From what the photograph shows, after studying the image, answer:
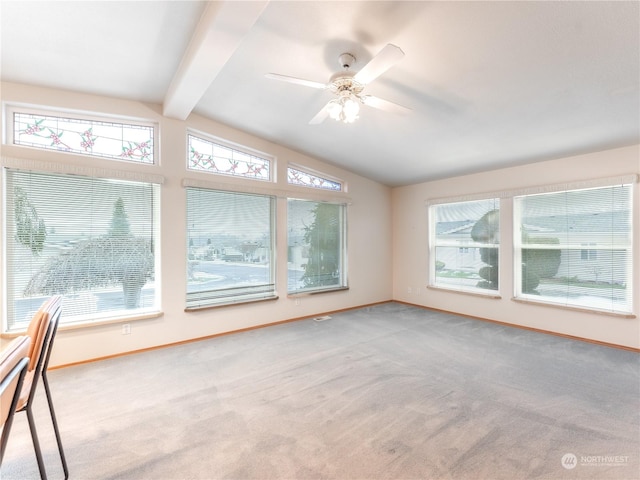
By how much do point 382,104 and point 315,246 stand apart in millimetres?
2944

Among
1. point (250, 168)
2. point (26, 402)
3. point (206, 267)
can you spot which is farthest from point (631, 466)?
point (250, 168)

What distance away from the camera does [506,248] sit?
4555 millimetres

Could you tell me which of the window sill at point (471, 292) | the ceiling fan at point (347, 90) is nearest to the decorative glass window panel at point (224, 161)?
the ceiling fan at point (347, 90)

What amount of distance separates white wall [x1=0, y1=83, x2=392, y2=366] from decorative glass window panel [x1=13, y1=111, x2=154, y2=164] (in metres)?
0.11

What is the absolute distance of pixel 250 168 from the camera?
4.41m

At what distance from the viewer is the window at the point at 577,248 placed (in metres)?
3.64

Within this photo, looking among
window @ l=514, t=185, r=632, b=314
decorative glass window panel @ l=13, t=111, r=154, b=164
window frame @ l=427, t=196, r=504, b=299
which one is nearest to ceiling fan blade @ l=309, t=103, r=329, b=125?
decorative glass window panel @ l=13, t=111, r=154, b=164

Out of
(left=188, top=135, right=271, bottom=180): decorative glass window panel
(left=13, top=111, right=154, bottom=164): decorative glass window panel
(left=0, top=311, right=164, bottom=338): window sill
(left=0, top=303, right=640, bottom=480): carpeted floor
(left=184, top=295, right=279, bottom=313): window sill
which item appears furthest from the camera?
(left=188, top=135, right=271, bottom=180): decorative glass window panel

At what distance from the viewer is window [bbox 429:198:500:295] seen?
4762 mm

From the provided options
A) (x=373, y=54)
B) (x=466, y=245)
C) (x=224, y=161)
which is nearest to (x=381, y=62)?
(x=373, y=54)

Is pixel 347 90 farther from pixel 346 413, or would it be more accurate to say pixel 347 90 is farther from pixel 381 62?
pixel 346 413

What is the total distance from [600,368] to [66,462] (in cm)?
443

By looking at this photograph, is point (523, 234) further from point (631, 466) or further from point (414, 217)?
point (631, 466)

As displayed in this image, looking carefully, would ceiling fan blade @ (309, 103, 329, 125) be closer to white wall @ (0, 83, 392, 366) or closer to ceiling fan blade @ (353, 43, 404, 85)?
ceiling fan blade @ (353, 43, 404, 85)
